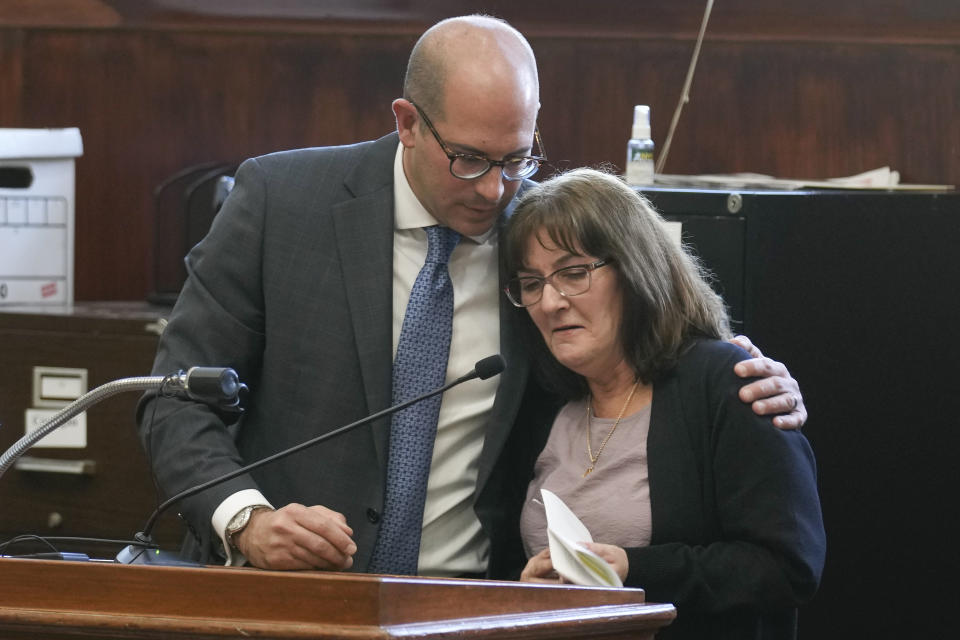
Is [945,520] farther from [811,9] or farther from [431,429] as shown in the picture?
[811,9]

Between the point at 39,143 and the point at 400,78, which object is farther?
the point at 400,78

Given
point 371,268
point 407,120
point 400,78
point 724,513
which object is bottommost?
point 724,513

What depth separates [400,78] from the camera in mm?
3334

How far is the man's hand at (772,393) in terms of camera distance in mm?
1836

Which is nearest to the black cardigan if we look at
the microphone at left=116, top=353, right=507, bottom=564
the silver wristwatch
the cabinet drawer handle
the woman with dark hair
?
the woman with dark hair

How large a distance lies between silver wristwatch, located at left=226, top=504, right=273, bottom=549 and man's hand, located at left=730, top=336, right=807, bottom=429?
708 mm

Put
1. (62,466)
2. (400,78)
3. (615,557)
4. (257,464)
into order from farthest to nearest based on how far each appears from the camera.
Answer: (400,78) < (62,466) < (615,557) < (257,464)

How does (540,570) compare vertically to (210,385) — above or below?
below

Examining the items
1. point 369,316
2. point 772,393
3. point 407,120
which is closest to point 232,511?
point 369,316

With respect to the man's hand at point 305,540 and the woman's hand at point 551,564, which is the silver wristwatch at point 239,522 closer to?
the man's hand at point 305,540

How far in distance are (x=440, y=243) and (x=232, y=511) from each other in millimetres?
545

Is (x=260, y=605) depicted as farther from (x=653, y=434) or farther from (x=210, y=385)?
(x=653, y=434)

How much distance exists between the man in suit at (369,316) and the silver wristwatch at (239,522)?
69 mm

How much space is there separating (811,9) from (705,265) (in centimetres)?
102
